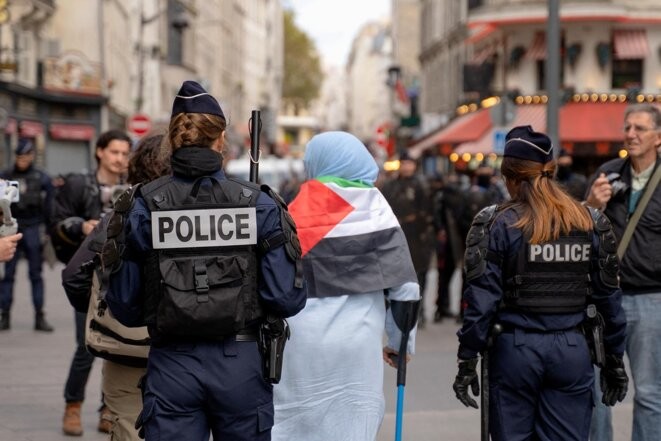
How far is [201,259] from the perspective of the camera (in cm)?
425

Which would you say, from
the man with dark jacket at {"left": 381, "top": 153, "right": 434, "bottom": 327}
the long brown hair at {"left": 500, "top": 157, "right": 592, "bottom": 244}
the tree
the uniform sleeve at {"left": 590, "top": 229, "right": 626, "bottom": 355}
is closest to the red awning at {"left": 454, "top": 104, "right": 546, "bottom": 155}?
the man with dark jacket at {"left": 381, "top": 153, "right": 434, "bottom": 327}

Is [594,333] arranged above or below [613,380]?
above

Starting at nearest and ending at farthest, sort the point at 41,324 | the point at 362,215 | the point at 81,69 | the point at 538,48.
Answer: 1. the point at 362,215
2. the point at 41,324
3. the point at 538,48
4. the point at 81,69

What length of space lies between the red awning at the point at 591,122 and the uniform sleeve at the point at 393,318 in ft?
77.7

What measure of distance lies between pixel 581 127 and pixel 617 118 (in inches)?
39.3

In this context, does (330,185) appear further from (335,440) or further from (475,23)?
(475,23)

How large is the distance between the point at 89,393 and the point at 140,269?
5.15 m

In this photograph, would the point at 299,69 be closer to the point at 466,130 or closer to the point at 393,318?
the point at 466,130

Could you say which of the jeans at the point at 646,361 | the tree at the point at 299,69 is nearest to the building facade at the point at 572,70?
Result: the jeans at the point at 646,361

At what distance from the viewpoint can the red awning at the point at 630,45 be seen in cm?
3167

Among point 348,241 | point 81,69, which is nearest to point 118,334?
point 348,241

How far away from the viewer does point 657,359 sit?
6211 millimetres

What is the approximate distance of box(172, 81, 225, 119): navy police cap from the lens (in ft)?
14.5

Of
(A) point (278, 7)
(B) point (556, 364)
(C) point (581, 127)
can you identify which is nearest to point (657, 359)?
(B) point (556, 364)
